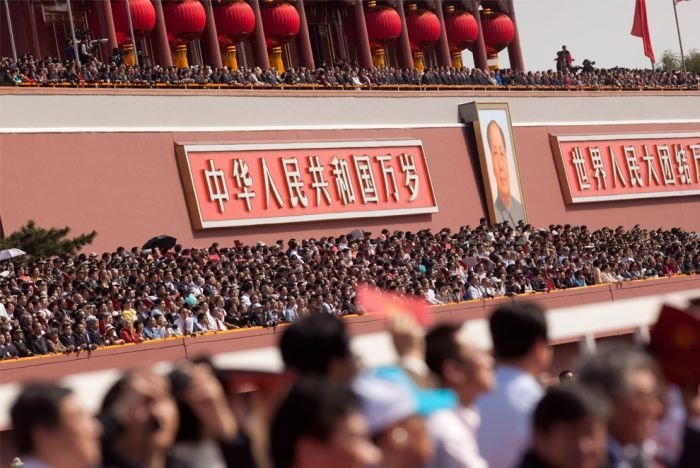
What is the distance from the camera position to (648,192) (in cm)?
3766

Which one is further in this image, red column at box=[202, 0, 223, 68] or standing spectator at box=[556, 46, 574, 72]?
standing spectator at box=[556, 46, 574, 72]

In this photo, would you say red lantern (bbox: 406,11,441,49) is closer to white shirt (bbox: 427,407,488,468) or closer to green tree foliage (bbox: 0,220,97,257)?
green tree foliage (bbox: 0,220,97,257)

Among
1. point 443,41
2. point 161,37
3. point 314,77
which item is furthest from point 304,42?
point 314,77

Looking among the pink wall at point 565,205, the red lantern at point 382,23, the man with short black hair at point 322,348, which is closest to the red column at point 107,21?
the pink wall at point 565,205

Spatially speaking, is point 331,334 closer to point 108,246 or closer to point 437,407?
point 437,407

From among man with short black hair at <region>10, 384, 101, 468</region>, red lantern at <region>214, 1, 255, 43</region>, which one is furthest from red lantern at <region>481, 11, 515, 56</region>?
man with short black hair at <region>10, 384, 101, 468</region>

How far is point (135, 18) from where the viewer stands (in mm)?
32812

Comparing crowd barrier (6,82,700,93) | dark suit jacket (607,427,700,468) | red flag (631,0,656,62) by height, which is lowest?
dark suit jacket (607,427,700,468)

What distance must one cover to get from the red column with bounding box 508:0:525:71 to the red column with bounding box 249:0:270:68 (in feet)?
34.0

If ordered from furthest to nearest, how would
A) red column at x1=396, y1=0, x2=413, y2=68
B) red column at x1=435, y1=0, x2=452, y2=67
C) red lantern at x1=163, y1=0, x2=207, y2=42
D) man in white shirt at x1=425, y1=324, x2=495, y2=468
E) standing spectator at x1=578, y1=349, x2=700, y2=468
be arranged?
1. red column at x1=435, y1=0, x2=452, y2=67
2. red column at x1=396, y1=0, x2=413, y2=68
3. red lantern at x1=163, y1=0, x2=207, y2=42
4. man in white shirt at x1=425, y1=324, x2=495, y2=468
5. standing spectator at x1=578, y1=349, x2=700, y2=468

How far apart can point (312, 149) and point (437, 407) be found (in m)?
25.5

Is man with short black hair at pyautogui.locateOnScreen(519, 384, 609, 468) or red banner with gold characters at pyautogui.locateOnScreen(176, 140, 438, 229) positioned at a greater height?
red banner with gold characters at pyautogui.locateOnScreen(176, 140, 438, 229)

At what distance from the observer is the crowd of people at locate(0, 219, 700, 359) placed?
18.1m

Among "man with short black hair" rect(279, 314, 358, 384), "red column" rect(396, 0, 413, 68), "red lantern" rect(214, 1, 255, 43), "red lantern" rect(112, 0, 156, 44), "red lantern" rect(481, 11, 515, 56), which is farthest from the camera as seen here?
"red lantern" rect(481, 11, 515, 56)
